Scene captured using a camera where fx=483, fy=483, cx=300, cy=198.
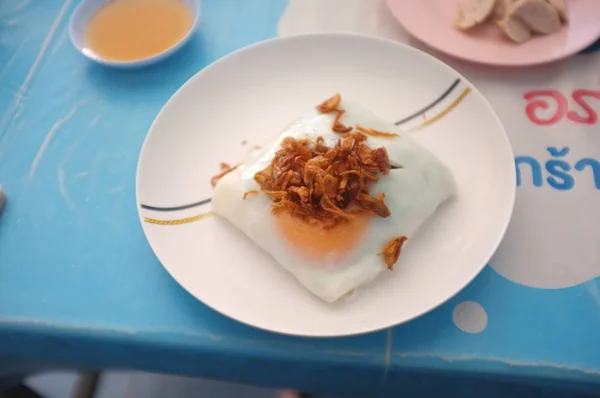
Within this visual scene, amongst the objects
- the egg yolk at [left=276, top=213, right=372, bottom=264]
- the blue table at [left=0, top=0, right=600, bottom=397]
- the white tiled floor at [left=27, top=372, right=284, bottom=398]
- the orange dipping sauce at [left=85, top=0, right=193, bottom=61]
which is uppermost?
the orange dipping sauce at [left=85, top=0, right=193, bottom=61]

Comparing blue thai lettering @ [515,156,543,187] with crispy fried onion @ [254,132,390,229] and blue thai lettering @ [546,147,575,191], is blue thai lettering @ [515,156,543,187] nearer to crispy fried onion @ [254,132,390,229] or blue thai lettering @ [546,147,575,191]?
blue thai lettering @ [546,147,575,191]

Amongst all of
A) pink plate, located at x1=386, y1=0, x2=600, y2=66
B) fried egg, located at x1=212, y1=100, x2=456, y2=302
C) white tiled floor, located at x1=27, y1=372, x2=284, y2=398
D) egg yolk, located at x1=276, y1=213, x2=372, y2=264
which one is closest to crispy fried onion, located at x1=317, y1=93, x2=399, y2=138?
fried egg, located at x1=212, y1=100, x2=456, y2=302

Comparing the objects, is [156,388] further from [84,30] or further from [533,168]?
[533,168]

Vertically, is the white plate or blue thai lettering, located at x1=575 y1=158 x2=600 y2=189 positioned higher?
the white plate

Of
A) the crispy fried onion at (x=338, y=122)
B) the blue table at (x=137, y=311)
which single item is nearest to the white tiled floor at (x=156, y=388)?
the blue table at (x=137, y=311)

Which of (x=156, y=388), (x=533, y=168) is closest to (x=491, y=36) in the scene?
(x=533, y=168)

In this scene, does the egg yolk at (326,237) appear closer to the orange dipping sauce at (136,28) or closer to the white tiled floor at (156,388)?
the orange dipping sauce at (136,28)
